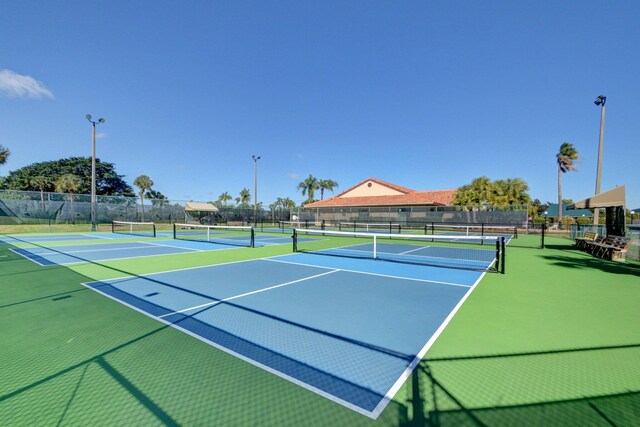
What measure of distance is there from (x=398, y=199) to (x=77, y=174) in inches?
2732

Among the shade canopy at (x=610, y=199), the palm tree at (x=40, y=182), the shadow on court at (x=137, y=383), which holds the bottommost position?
the shadow on court at (x=137, y=383)

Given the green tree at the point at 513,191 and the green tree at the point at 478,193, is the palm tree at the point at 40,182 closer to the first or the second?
the green tree at the point at 478,193

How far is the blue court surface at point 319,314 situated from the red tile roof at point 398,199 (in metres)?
34.3

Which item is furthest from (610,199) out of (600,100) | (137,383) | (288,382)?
(137,383)

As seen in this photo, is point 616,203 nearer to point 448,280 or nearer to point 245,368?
point 448,280

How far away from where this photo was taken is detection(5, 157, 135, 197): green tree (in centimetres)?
6244

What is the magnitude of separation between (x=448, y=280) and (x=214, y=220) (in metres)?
33.2

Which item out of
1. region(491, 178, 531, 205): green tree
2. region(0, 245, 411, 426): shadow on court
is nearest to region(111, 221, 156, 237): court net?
region(0, 245, 411, 426): shadow on court

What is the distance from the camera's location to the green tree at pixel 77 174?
2458 inches

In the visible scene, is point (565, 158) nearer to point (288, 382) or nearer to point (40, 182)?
point (288, 382)

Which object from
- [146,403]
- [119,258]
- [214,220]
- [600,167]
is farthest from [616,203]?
[214,220]

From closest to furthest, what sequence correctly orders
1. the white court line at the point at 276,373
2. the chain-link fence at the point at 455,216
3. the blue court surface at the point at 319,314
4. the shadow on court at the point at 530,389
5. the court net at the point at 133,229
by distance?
the shadow on court at the point at 530,389 < the white court line at the point at 276,373 < the blue court surface at the point at 319,314 < the court net at the point at 133,229 < the chain-link fence at the point at 455,216

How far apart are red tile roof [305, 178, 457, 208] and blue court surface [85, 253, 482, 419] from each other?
3431 centimetres

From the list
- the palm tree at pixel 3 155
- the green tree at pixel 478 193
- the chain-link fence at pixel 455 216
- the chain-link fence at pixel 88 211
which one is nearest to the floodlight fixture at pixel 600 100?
the chain-link fence at pixel 455 216
